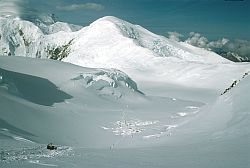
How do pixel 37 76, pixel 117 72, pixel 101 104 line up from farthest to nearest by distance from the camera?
1. pixel 117 72
2. pixel 37 76
3. pixel 101 104

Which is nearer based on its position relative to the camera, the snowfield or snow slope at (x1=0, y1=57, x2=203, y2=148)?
the snowfield

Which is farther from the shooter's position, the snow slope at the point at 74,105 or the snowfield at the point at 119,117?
the snow slope at the point at 74,105

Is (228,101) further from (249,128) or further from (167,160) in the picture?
(167,160)

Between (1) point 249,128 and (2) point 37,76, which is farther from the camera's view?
(2) point 37,76

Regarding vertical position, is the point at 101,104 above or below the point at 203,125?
above

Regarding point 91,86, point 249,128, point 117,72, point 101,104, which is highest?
point 117,72

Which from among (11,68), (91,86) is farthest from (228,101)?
(11,68)

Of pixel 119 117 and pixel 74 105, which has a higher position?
pixel 74 105

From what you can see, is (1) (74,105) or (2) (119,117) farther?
(1) (74,105)
